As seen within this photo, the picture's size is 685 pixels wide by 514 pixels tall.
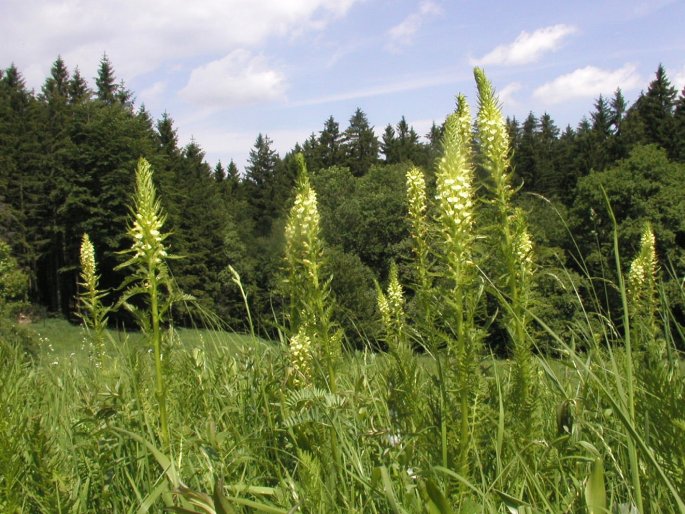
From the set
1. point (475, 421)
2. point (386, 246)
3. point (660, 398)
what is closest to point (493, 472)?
point (475, 421)

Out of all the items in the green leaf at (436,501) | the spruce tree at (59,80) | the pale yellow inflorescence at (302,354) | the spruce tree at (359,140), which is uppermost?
the spruce tree at (59,80)

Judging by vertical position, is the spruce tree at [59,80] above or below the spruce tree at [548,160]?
above

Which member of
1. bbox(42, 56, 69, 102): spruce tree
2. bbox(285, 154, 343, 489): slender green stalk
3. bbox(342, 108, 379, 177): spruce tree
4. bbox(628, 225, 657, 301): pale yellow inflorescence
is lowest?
bbox(628, 225, 657, 301): pale yellow inflorescence

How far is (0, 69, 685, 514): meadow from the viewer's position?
1697 millimetres

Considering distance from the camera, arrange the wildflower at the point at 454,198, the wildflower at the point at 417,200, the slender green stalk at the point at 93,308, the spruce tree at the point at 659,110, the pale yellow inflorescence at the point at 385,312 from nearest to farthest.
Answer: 1. the wildflower at the point at 454,198
2. the pale yellow inflorescence at the point at 385,312
3. the slender green stalk at the point at 93,308
4. the wildflower at the point at 417,200
5. the spruce tree at the point at 659,110

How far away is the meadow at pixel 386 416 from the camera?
1697 millimetres

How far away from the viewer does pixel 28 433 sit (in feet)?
6.97

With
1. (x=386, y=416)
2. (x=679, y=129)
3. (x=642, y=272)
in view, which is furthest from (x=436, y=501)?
(x=679, y=129)

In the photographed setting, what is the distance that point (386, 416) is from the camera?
2.51 meters

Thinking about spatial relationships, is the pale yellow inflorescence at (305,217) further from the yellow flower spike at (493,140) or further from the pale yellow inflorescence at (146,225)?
the yellow flower spike at (493,140)

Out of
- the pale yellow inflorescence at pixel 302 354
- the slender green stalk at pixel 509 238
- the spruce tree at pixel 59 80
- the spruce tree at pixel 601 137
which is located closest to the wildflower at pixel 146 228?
the pale yellow inflorescence at pixel 302 354

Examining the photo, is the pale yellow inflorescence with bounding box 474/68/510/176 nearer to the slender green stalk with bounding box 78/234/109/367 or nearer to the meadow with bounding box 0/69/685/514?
the meadow with bounding box 0/69/685/514

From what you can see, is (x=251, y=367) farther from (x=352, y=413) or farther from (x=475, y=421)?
(x=475, y=421)

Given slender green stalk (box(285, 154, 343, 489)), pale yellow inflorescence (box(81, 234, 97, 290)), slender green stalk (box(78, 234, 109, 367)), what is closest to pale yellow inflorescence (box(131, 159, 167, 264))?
slender green stalk (box(285, 154, 343, 489))
